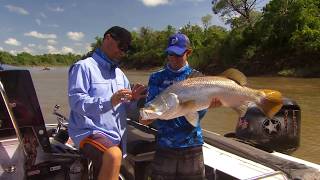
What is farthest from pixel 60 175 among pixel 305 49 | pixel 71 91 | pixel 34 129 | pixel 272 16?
pixel 272 16

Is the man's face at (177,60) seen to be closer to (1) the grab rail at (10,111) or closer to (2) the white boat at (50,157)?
(2) the white boat at (50,157)

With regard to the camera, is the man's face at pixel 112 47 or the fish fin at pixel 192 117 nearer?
the fish fin at pixel 192 117

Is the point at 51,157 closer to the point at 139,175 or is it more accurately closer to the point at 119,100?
the point at 139,175

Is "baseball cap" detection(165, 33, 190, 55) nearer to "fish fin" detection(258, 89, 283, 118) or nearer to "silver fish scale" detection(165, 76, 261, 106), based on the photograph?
"silver fish scale" detection(165, 76, 261, 106)

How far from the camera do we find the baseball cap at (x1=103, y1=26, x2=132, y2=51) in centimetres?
337

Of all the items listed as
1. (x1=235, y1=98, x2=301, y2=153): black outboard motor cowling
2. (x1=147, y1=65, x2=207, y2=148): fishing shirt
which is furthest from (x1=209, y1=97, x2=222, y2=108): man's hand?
(x1=235, y1=98, x2=301, y2=153): black outboard motor cowling

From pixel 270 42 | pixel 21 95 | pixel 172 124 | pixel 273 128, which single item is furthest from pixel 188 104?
pixel 270 42

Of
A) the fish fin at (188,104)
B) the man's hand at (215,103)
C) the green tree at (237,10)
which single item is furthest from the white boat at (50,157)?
the green tree at (237,10)

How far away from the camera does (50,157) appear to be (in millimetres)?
4004

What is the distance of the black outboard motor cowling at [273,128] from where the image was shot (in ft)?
19.7

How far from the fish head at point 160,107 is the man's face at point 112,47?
51 cm

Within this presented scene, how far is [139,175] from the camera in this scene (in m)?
4.15

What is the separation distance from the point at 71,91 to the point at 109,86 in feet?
0.96

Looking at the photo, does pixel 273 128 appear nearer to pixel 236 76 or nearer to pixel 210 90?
pixel 236 76
